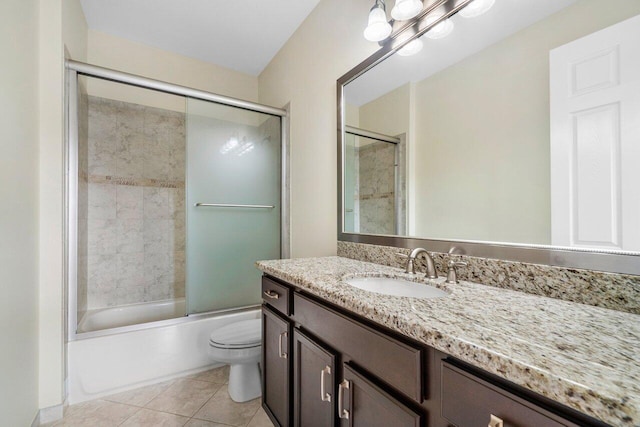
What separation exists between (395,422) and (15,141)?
1.83 meters

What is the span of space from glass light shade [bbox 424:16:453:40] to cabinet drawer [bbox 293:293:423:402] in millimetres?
1183

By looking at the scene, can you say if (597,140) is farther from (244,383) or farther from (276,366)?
(244,383)

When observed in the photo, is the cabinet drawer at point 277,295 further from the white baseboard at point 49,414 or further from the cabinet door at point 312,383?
the white baseboard at point 49,414

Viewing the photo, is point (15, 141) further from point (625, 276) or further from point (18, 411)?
point (625, 276)

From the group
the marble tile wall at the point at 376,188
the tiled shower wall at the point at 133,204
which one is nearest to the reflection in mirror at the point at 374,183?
the marble tile wall at the point at 376,188

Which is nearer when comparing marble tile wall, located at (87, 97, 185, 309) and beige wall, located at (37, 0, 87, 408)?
beige wall, located at (37, 0, 87, 408)

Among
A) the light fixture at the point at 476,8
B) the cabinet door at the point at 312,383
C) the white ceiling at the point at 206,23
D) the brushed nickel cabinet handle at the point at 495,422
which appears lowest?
the cabinet door at the point at 312,383

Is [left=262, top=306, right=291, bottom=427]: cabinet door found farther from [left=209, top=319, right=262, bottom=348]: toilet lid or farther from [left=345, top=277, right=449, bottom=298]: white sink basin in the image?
[left=345, top=277, right=449, bottom=298]: white sink basin

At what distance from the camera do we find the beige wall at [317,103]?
66.1 inches

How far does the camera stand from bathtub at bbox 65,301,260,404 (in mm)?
1635

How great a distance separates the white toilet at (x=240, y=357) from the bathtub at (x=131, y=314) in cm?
106

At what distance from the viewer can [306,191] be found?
82.8 inches

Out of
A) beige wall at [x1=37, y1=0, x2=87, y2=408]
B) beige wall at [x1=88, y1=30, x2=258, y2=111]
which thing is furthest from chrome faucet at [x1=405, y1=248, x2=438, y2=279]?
beige wall at [x1=88, y1=30, x2=258, y2=111]

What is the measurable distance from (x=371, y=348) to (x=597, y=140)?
814 mm
